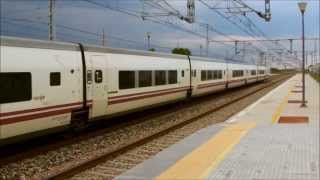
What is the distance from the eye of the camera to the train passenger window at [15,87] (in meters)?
11.5

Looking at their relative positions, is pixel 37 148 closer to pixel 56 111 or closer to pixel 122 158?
pixel 56 111

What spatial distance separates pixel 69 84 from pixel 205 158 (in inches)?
171

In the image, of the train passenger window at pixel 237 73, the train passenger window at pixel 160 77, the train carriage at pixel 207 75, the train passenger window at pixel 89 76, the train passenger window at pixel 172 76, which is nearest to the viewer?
the train passenger window at pixel 89 76

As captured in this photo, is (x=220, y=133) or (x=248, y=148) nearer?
(x=248, y=148)

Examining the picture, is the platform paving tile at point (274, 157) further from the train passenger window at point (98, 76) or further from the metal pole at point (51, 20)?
the metal pole at point (51, 20)

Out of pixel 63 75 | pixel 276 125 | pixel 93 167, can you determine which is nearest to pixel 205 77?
pixel 276 125

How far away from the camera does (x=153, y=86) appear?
21.7 meters

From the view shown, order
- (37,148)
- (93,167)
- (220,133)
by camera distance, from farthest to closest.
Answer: (220,133)
(37,148)
(93,167)

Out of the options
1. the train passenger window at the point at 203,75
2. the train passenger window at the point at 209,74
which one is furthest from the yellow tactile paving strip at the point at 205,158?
the train passenger window at the point at 209,74

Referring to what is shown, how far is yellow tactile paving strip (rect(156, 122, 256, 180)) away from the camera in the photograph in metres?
9.91

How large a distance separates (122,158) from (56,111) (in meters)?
2.29

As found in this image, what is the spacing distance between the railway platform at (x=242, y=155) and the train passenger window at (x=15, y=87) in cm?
301

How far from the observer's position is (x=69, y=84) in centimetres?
1421

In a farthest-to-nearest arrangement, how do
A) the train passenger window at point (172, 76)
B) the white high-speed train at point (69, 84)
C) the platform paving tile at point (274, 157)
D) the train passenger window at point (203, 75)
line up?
the train passenger window at point (203, 75)
the train passenger window at point (172, 76)
the white high-speed train at point (69, 84)
the platform paving tile at point (274, 157)
